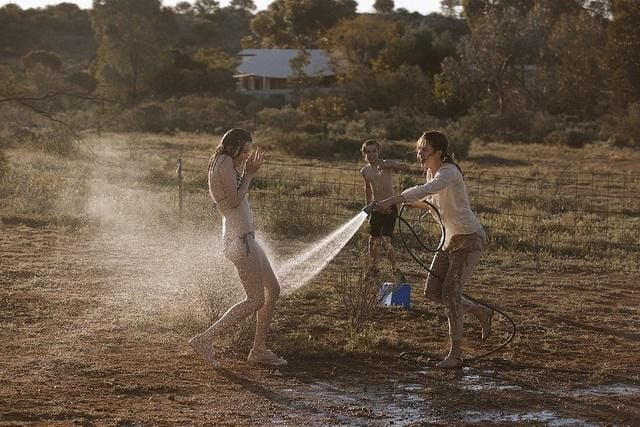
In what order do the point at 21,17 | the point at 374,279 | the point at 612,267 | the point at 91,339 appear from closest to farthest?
the point at 91,339
the point at 374,279
the point at 612,267
the point at 21,17

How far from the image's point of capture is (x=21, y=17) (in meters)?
83.6

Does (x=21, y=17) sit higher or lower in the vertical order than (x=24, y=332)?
higher

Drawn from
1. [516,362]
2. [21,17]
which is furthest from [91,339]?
[21,17]

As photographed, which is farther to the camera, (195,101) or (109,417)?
(195,101)

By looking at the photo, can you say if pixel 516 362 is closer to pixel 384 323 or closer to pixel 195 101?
pixel 384 323

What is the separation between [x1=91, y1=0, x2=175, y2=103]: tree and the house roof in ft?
25.4

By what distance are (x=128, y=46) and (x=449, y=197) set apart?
47.3 metres

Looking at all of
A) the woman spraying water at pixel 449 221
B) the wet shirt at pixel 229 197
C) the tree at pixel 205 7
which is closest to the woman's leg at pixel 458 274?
the woman spraying water at pixel 449 221

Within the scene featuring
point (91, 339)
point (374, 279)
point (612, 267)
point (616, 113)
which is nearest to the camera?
point (91, 339)

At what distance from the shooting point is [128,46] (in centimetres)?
5222

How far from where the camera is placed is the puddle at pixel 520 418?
6.27 m

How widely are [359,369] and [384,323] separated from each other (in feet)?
5.11

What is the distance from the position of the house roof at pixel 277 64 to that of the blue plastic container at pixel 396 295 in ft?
146

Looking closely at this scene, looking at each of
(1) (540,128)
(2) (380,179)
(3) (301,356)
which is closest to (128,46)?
(1) (540,128)
